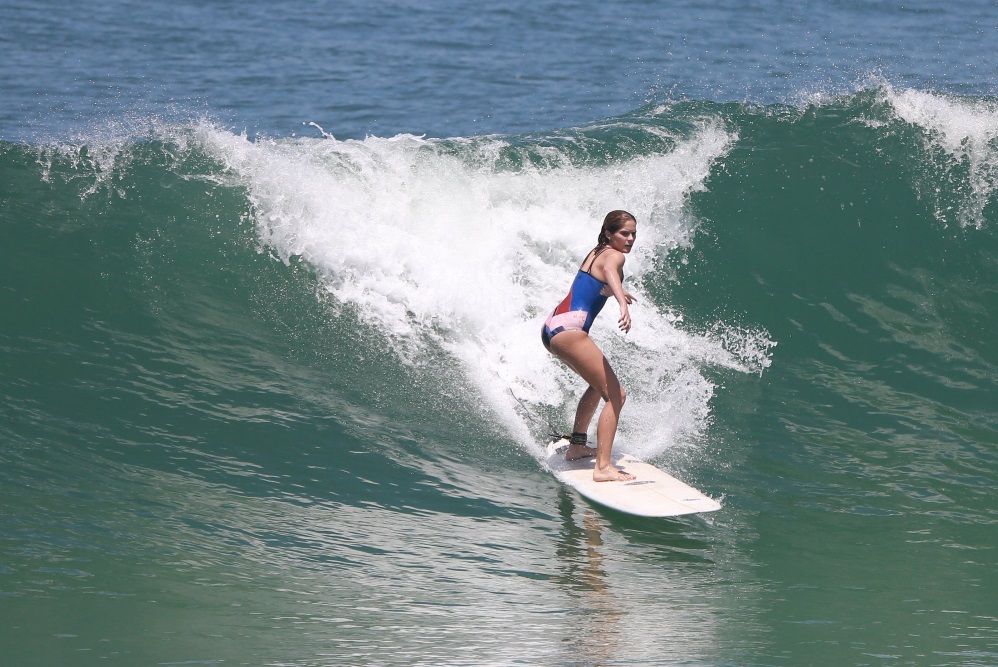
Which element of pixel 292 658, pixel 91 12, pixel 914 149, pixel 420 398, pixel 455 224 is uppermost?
pixel 91 12

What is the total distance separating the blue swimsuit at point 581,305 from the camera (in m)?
6.67

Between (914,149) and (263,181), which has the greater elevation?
(914,149)

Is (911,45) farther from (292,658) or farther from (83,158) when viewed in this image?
(292,658)

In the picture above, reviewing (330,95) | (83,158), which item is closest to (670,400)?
(83,158)

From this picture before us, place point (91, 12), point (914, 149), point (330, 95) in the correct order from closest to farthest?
point (914, 149) < point (330, 95) < point (91, 12)

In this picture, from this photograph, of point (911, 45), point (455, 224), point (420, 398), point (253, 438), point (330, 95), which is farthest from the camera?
point (911, 45)

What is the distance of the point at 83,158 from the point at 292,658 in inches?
260

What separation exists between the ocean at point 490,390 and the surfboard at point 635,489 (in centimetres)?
11

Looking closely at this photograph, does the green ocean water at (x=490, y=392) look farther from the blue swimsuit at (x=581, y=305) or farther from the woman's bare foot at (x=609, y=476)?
the blue swimsuit at (x=581, y=305)

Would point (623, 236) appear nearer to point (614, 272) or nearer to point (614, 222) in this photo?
point (614, 222)

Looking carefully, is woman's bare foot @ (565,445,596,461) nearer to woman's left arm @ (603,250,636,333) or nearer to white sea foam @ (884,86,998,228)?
woman's left arm @ (603,250,636,333)

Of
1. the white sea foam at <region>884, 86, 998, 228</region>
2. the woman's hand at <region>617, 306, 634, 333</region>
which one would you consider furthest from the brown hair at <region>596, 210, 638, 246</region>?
the white sea foam at <region>884, 86, 998, 228</region>

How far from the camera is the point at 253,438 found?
23.3ft

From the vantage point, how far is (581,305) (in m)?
6.70
